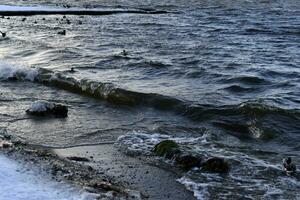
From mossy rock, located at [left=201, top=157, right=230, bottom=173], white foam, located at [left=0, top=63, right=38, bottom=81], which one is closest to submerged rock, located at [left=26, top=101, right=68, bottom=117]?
mossy rock, located at [left=201, top=157, right=230, bottom=173]

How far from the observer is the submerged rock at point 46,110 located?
11.0m

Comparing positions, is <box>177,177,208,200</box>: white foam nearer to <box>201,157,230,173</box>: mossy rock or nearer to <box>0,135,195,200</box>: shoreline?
<box>0,135,195,200</box>: shoreline

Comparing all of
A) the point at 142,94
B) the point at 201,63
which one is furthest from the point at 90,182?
the point at 201,63

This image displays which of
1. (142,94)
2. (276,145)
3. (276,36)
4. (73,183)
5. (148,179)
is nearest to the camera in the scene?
(73,183)

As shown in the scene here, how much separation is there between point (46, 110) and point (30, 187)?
4988mm

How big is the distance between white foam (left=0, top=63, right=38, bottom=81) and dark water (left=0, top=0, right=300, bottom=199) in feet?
0.11

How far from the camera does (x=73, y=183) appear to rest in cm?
676

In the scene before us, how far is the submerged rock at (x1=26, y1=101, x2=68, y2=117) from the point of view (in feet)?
36.1

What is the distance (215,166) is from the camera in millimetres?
7945

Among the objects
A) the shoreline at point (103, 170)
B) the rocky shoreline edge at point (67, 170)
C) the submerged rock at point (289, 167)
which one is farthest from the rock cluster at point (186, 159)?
the rocky shoreline edge at point (67, 170)

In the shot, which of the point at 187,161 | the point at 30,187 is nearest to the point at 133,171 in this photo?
the point at 187,161

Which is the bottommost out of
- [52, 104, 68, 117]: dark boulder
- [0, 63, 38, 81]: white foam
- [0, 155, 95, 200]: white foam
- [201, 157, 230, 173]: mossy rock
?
[0, 63, 38, 81]: white foam

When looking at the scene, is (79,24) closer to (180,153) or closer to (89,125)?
(89,125)

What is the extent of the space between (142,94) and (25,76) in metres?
4.10
